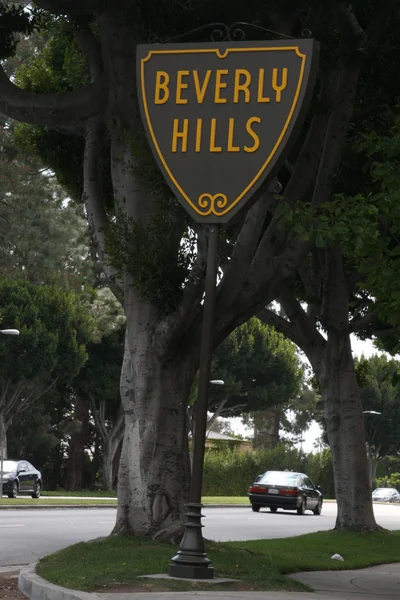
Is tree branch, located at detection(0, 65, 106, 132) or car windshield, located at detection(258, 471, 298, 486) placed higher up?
tree branch, located at detection(0, 65, 106, 132)

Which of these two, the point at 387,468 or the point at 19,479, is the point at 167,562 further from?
the point at 387,468

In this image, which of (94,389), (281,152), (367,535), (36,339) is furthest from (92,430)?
(281,152)

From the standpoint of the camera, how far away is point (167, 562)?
11.8 metres

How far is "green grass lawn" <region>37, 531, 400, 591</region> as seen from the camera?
10516 millimetres

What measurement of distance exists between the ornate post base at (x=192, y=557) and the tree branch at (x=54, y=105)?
663 centimetres

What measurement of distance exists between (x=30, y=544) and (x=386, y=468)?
266 feet

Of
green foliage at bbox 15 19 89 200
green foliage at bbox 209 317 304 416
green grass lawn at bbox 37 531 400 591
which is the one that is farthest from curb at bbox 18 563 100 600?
green foliage at bbox 209 317 304 416

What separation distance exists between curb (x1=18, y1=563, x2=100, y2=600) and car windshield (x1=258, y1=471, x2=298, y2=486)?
27943mm

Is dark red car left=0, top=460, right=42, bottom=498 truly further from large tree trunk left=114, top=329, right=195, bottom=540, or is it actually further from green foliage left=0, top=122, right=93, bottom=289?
large tree trunk left=114, top=329, right=195, bottom=540

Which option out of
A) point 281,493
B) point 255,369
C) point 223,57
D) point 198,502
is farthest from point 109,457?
point 223,57

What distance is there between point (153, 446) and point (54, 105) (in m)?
4.83

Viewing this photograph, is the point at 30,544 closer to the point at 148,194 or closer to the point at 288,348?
the point at 148,194

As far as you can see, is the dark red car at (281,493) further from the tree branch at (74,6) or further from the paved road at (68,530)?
the tree branch at (74,6)

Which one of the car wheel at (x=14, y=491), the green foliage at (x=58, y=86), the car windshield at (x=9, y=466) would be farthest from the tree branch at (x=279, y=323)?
the car windshield at (x=9, y=466)
